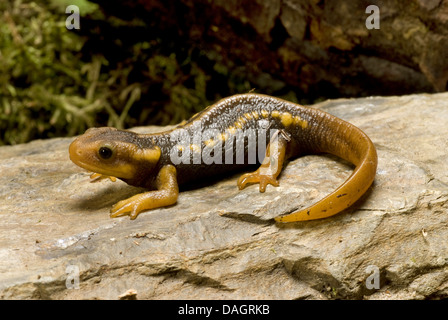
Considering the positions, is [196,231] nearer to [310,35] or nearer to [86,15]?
[310,35]

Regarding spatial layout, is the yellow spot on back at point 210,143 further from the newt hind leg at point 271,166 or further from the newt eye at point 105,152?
the newt eye at point 105,152

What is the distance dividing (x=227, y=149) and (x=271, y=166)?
1.77ft

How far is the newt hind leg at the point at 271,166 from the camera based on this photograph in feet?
16.1

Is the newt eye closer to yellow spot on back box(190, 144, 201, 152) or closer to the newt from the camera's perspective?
the newt

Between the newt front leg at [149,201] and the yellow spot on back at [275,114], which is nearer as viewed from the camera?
the newt front leg at [149,201]

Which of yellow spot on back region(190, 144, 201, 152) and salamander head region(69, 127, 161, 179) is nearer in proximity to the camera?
salamander head region(69, 127, 161, 179)

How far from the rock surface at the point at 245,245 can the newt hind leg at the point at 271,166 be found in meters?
0.09

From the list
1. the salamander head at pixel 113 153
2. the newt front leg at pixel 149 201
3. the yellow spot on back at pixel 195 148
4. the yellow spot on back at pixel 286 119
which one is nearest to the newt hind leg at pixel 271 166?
the yellow spot on back at pixel 286 119

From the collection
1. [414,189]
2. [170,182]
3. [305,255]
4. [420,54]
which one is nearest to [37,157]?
[170,182]

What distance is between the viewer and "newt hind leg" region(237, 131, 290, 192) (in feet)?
16.1

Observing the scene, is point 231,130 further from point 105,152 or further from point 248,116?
point 105,152

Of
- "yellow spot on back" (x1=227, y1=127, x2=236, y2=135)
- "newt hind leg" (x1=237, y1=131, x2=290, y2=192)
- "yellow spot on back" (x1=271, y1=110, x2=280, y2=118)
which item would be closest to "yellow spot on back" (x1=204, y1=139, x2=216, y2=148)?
"yellow spot on back" (x1=227, y1=127, x2=236, y2=135)

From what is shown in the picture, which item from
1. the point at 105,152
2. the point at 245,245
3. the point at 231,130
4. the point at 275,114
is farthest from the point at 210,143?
the point at 245,245

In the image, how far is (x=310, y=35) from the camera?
292 inches
